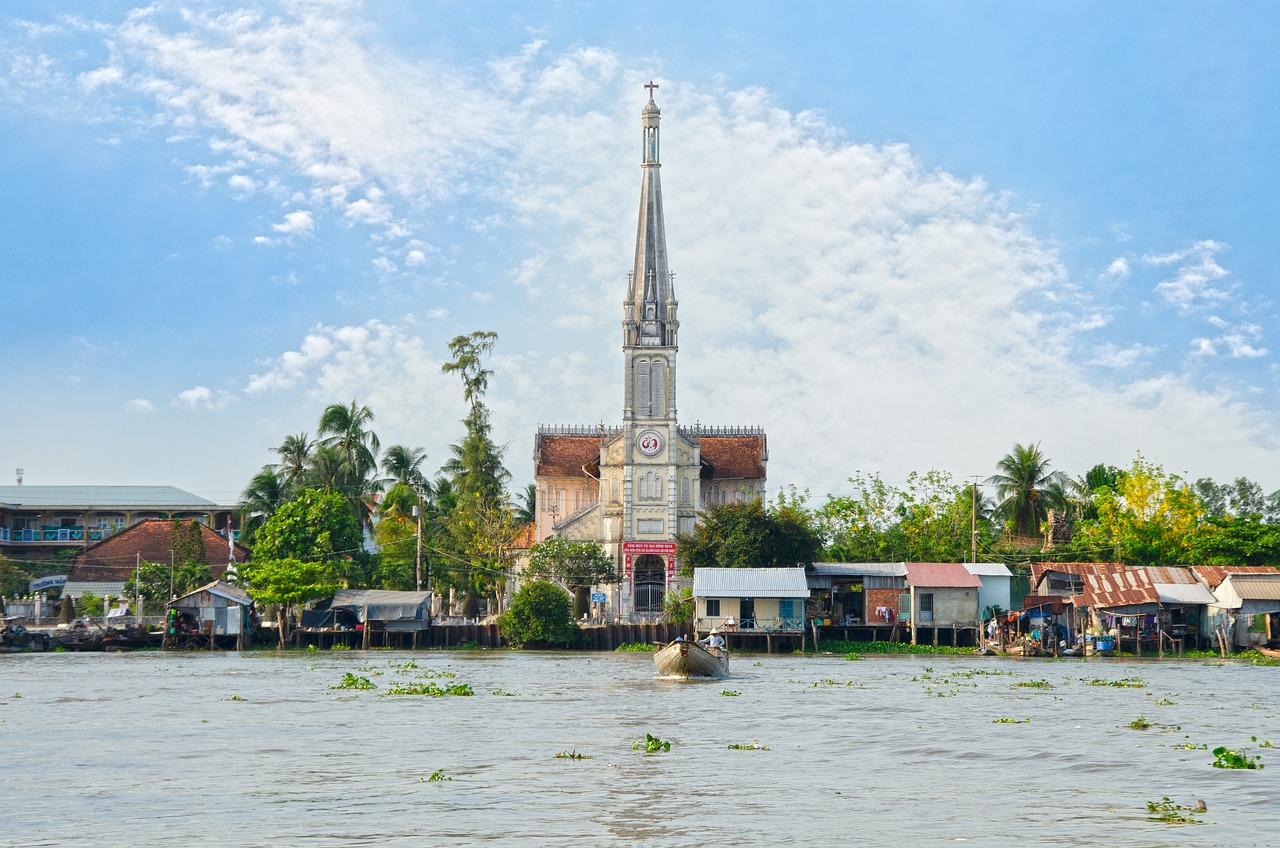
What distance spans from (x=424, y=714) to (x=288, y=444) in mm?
56870

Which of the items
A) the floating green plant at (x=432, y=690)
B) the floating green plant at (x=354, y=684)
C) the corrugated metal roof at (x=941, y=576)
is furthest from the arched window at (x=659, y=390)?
the floating green plant at (x=432, y=690)

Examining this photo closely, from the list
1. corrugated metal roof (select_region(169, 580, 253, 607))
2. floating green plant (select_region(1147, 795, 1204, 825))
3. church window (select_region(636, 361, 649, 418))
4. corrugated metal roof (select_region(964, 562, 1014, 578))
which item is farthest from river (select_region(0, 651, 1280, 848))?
church window (select_region(636, 361, 649, 418))

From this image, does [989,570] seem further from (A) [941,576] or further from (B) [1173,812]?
(B) [1173,812]

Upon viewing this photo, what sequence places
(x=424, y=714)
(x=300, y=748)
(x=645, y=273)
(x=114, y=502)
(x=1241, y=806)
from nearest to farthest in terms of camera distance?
(x=1241, y=806) < (x=300, y=748) < (x=424, y=714) < (x=645, y=273) < (x=114, y=502)

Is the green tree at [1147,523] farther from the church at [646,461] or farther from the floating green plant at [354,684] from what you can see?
the floating green plant at [354,684]

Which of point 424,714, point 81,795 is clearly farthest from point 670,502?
point 81,795

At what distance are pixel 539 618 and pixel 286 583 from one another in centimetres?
1214

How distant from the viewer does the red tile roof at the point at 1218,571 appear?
214 feet

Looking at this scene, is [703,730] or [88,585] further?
[88,585]

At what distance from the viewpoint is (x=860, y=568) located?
70312 mm

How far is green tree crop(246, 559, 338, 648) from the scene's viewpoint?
6544 centimetres

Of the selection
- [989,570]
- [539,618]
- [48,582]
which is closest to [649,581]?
[539,618]

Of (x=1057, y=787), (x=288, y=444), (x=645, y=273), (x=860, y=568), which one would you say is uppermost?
(x=645, y=273)

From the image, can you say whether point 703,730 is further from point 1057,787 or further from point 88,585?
point 88,585
